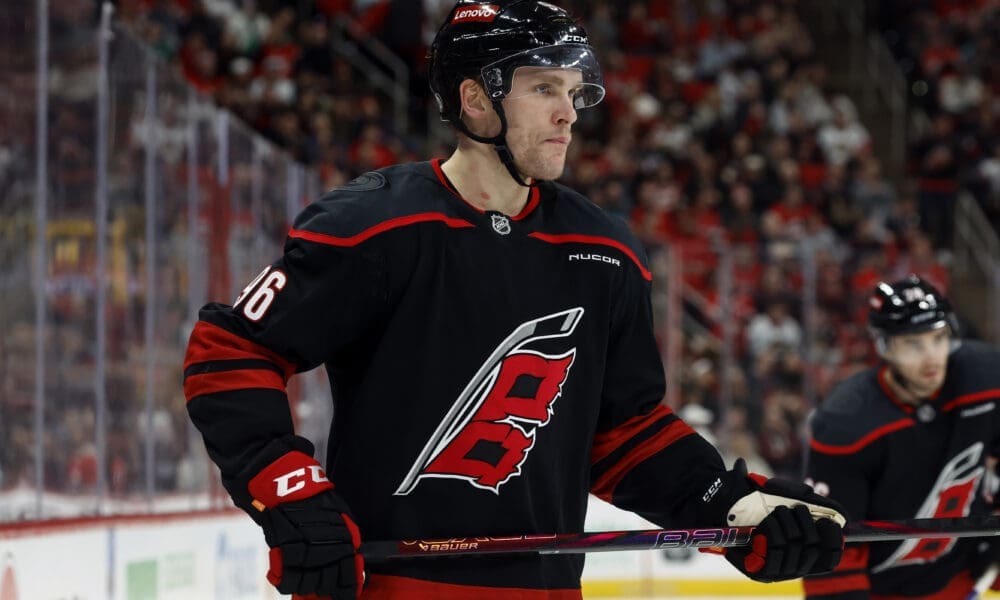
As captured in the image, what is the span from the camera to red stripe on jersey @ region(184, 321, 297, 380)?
2.11 m

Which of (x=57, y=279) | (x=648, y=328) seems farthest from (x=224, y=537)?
(x=648, y=328)

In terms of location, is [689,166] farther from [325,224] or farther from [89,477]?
[325,224]

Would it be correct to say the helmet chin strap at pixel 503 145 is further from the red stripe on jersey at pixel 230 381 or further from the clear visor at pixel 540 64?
the red stripe on jersey at pixel 230 381

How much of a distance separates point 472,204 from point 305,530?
61cm

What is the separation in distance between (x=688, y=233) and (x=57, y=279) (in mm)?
6772

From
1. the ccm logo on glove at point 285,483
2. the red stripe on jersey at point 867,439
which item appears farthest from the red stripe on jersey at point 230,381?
the red stripe on jersey at point 867,439

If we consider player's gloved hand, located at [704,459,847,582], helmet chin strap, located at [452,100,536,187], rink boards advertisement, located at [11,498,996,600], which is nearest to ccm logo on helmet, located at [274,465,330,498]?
helmet chin strap, located at [452,100,536,187]

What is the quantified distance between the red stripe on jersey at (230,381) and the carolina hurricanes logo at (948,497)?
7.70ft

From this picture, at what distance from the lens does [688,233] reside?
9.88 meters

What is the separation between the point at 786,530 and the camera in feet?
7.70

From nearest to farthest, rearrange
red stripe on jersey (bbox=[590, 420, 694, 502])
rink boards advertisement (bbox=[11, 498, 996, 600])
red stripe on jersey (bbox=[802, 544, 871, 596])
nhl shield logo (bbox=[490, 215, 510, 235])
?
nhl shield logo (bbox=[490, 215, 510, 235]), red stripe on jersey (bbox=[590, 420, 694, 502]), rink boards advertisement (bbox=[11, 498, 996, 600]), red stripe on jersey (bbox=[802, 544, 871, 596])

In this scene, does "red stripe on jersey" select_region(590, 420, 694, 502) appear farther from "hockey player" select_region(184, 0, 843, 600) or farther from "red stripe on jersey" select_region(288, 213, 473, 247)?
"red stripe on jersey" select_region(288, 213, 473, 247)

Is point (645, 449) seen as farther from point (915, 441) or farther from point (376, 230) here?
point (915, 441)

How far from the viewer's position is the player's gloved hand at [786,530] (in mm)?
2350
